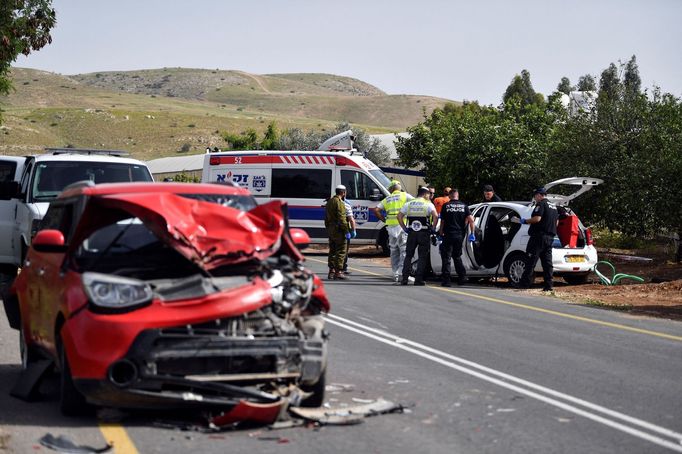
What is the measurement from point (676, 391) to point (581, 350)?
2.47 m

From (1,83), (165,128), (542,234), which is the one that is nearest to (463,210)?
(542,234)

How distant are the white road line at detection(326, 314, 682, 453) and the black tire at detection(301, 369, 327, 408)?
1.94 m

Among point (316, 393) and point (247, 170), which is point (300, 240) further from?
point (247, 170)

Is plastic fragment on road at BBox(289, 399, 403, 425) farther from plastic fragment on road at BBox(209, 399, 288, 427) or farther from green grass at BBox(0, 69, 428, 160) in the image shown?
green grass at BBox(0, 69, 428, 160)

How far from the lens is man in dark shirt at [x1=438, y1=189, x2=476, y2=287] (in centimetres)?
1950

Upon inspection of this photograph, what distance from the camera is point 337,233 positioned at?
67.6 feet

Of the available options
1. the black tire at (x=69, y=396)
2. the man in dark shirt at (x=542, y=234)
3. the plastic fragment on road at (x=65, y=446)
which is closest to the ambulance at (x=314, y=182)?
the man in dark shirt at (x=542, y=234)

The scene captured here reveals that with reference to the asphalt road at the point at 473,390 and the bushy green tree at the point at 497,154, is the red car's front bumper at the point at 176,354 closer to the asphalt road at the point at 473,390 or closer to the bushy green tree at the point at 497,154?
the asphalt road at the point at 473,390

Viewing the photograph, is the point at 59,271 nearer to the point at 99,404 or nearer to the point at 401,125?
the point at 99,404

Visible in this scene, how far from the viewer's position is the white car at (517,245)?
19.4 m

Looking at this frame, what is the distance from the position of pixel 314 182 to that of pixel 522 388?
2007 cm

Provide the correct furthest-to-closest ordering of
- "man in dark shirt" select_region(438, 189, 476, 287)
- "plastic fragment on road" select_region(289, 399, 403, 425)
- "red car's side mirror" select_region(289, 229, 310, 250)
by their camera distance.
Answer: "man in dark shirt" select_region(438, 189, 476, 287), "red car's side mirror" select_region(289, 229, 310, 250), "plastic fragment on road" select_region(289, 399, 403, 425)

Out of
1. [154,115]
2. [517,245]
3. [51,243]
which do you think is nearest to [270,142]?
[517,245]

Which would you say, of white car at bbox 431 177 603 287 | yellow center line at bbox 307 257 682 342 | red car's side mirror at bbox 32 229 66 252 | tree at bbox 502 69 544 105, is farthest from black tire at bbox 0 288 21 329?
tree at bbox 502 69 544 105
